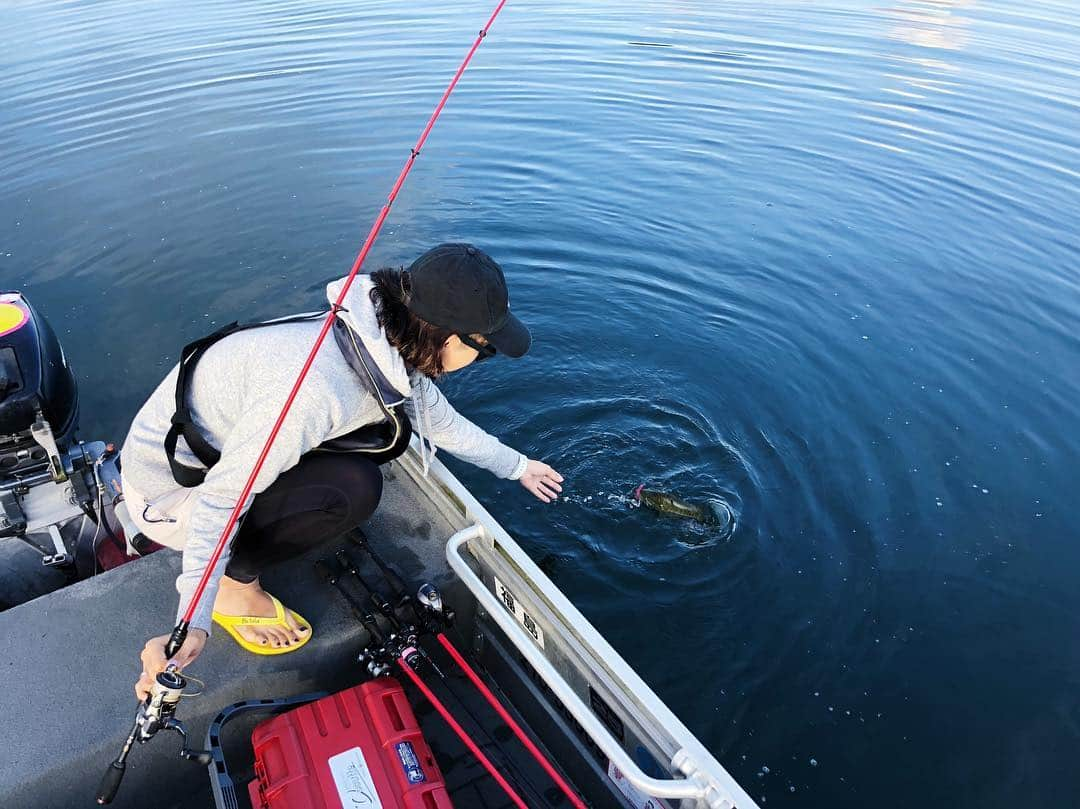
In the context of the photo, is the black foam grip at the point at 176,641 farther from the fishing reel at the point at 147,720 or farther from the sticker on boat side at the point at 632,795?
the sticker on boat side at the point at 632,795

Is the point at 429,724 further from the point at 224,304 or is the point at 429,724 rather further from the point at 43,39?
the point at 43,39

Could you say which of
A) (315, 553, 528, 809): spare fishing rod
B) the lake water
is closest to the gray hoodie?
(315, 553, 528, 809): spare fishing rod

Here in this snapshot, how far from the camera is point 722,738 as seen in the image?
3.49 metres

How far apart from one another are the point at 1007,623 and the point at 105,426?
6.03 meters

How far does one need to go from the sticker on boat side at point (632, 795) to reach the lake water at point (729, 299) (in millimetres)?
1132

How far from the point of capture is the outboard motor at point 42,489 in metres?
3.25

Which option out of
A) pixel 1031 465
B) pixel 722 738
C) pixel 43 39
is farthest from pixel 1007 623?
pixel 43 39

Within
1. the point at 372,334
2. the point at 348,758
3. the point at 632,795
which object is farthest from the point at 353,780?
the point at 372,334

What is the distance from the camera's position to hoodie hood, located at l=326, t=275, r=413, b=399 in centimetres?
222

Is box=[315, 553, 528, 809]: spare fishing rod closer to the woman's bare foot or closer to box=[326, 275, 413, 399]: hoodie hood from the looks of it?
the woman's bare foot

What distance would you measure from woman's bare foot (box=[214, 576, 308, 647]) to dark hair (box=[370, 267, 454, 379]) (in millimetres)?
1037

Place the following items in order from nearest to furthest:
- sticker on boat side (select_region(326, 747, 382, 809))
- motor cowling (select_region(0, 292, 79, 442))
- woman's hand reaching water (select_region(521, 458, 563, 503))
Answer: sticker on boat side (select_region(326, 747, 382, 809))
woman's hand reaching water (select_region(521, 458, 563, 503))
motor cowling (select_region(0, 292, 79, 442))

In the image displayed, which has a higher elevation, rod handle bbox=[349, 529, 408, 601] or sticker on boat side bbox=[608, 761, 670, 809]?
rod handle bbox=[349, 529, 408, 601]

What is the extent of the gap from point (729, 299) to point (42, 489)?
5.43 metres
